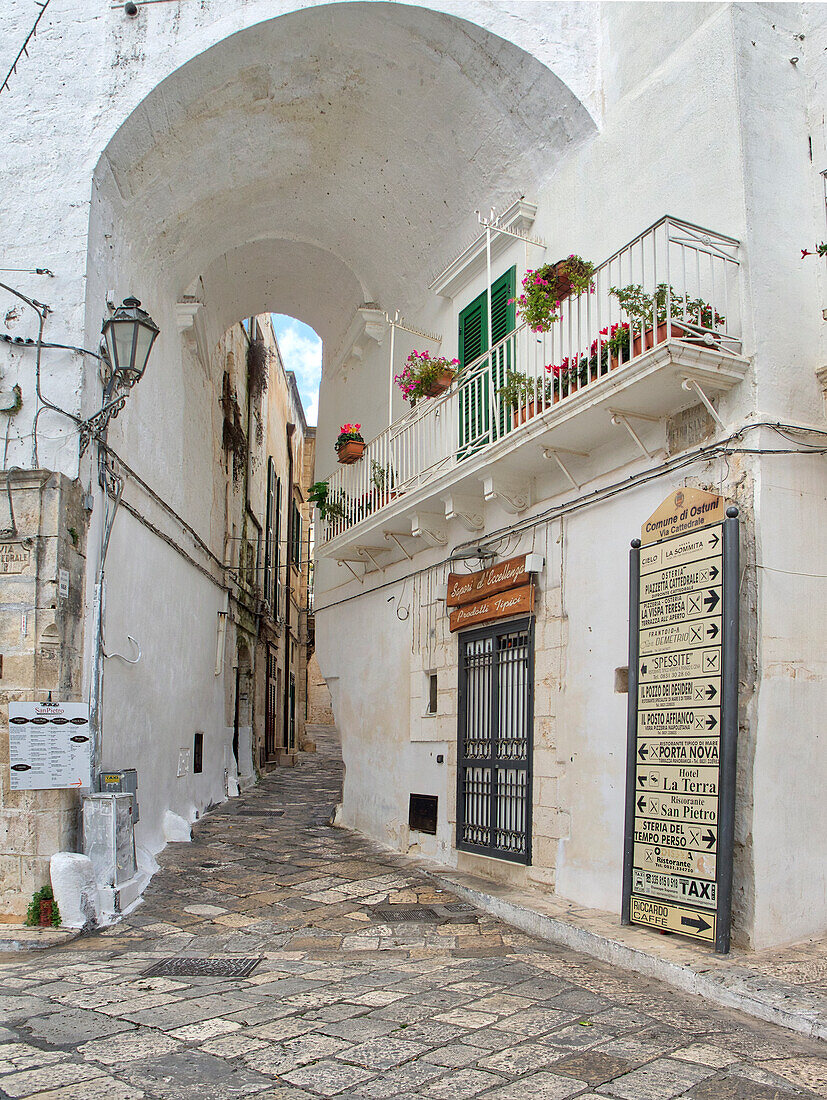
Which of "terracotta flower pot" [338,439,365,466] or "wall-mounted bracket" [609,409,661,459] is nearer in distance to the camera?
"wall-mounted bracket" [609,409,661,459]

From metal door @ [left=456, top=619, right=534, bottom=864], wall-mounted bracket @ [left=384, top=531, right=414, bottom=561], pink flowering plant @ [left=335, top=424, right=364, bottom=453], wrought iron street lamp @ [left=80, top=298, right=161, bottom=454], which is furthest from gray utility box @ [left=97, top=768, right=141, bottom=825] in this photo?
pink flowering plant @ [left=335, top=424, right=364, bottom=453]

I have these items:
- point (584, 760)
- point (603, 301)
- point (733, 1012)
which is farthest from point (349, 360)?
point (733, 1012)

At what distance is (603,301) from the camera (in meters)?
7.56

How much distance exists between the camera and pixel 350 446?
37.8ft

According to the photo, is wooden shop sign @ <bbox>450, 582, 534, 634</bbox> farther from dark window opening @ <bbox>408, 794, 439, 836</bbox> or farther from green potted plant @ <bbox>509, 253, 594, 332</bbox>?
green potted plant @ <bbox>509, 253, 594, 332</bbox>

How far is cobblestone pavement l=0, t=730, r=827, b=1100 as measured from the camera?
3.77 metres

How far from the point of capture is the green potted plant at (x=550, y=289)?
7.28m

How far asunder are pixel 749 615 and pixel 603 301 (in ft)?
9.90

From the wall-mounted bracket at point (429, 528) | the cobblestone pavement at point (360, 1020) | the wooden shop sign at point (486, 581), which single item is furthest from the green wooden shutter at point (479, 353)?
the cobblestone pavement at point (360, 1020)

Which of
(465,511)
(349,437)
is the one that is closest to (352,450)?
(349,437)

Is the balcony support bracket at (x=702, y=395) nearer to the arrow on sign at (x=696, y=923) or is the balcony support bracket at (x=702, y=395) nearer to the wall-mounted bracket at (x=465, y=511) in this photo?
the arrow on sign at (x=696, y=923)

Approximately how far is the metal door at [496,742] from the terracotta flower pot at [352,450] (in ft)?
10.5

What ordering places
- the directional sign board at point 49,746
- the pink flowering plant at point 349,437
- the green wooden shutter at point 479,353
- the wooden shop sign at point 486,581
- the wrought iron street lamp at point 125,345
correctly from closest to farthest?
the directional sign board at point 49,746
the wrought iron street lamp at point 125,345
the wooden shop sign at point 486,581
the green wooden shutter at point 479,353
the pink flowering plant at point 349,437

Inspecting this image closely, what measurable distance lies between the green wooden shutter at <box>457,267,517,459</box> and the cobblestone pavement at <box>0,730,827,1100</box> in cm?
415
